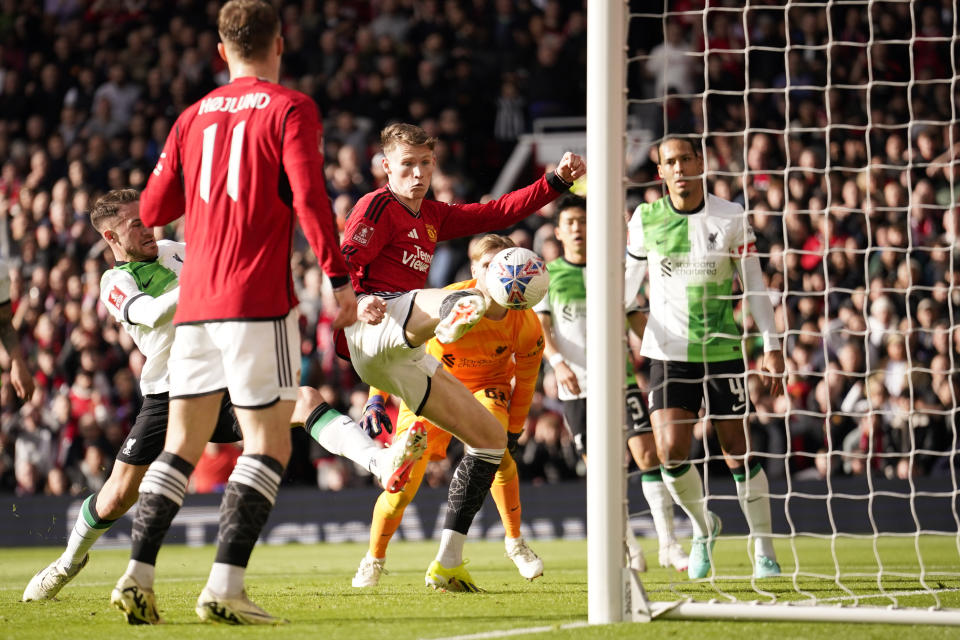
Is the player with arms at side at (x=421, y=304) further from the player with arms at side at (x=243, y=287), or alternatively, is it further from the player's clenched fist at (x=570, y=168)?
the player with arms at side at (x=243, y=287)

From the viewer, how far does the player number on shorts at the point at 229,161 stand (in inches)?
172

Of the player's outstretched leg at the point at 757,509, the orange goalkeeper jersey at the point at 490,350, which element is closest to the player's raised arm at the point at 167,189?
the orange goalkeeper jersey at the point at 490,350

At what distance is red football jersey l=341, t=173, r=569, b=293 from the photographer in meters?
5.62

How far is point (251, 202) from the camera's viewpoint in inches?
171

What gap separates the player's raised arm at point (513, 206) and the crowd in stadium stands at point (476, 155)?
435cm

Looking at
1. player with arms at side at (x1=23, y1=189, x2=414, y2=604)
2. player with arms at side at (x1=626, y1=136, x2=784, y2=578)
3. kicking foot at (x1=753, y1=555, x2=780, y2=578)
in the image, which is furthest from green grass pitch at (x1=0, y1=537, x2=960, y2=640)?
player with arms at side at (x1=626, y1=136, x2=784, y2=578)

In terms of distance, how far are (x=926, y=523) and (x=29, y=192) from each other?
11.0m

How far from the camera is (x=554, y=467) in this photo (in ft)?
37.5

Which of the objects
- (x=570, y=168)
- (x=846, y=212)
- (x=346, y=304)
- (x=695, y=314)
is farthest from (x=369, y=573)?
(x=846, y=212)

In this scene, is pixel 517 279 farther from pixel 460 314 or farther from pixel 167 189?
pixel 167 189

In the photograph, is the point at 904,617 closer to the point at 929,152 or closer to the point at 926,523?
the point at 926,523

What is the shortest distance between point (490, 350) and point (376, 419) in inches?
49.1

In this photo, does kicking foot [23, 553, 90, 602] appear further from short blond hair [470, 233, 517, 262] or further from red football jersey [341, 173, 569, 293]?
short blond hair [470, 233, 517, 262]

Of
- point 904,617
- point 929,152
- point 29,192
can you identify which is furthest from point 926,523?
point 29,192
